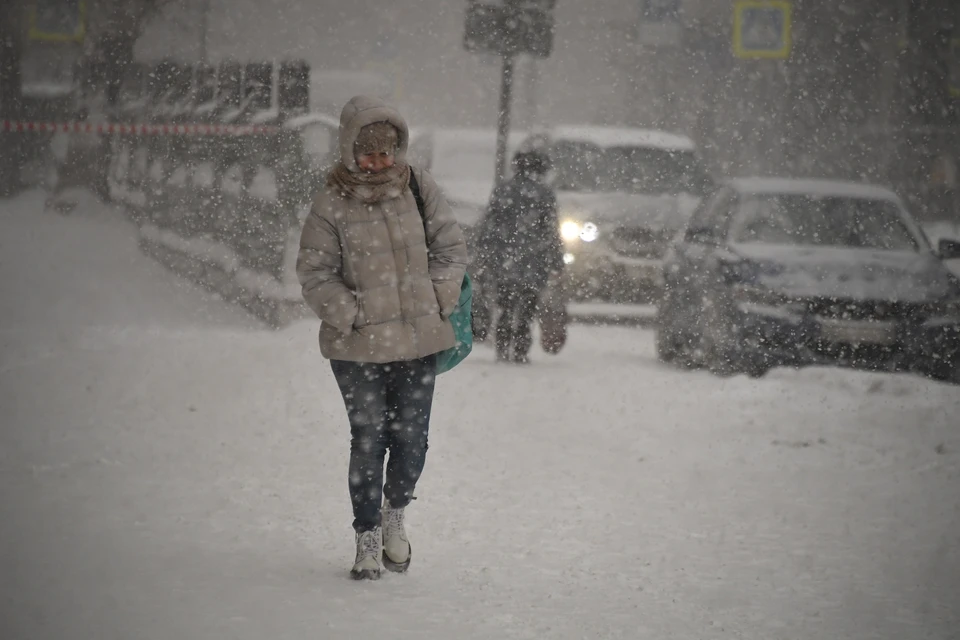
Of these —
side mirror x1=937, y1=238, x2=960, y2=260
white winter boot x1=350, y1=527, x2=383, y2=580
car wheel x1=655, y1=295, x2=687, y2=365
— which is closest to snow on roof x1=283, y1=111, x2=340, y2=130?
car wheel x1=655, y1=295, x2=687, y2=365

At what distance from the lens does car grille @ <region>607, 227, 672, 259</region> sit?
12.0 meters

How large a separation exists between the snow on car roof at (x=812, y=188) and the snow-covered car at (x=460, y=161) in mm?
3546

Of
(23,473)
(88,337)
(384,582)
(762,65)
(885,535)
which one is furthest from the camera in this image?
(762,65)

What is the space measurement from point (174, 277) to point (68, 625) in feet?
36.3

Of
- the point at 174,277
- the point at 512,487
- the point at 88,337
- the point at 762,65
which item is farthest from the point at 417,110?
the point at 512,487

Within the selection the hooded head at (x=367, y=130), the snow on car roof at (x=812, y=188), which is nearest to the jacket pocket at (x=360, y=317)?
the hooded head at (x=367, y=130)

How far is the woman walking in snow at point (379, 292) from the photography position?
420 centimetres

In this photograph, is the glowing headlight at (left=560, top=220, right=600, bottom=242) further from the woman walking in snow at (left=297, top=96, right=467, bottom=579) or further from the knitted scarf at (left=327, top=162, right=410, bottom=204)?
the knitted scarf at (left=327, top=162, right=410, bottom=204)

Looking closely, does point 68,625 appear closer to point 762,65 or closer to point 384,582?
point 384,582

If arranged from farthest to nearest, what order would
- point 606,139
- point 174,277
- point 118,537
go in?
1. point 174,277
2. point 606,139
3. point 118,537

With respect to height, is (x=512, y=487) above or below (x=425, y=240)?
below

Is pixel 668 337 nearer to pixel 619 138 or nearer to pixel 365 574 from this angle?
pixel 619 138

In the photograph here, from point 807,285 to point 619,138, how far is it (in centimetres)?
440

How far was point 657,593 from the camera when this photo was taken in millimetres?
4363
